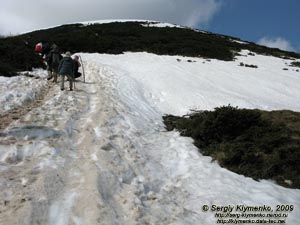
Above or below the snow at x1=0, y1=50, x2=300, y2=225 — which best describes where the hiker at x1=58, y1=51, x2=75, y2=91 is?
above

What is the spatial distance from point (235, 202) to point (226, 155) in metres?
2.61

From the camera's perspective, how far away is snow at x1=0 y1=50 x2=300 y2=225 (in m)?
5.93

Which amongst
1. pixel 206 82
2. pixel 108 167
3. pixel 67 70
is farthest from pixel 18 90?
pixel 206 82

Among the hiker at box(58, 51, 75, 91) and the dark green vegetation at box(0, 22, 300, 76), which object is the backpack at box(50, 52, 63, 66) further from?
the dark green vegetation at box(0, 22, 300, 76)

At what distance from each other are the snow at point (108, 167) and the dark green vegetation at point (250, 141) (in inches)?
14.3

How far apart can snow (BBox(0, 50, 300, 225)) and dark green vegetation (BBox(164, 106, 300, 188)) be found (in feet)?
1.19

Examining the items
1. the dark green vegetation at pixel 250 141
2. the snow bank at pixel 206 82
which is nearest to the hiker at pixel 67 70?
the snow bank at pixel 206 82

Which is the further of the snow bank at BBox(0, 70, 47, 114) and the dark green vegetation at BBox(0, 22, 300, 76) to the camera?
the dark green vegetation at BBox(0, 22, 300, 76)

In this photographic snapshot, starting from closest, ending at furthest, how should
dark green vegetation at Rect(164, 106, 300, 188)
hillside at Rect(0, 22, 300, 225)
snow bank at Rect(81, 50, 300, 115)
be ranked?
hillside at Rect(0, 22, 300, 225), dark green vegetation at Rect(164, 106, 300, 188), snow bank at Rect(81, 50, 300, 115)

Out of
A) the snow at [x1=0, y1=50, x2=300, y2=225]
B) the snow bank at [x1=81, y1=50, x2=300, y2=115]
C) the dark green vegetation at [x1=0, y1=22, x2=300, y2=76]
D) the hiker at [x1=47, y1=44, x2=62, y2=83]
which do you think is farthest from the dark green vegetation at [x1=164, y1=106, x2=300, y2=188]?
the dark green vegetation at [x1=0, y1=22, x2=300, y2=76]

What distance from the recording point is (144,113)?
13820mm

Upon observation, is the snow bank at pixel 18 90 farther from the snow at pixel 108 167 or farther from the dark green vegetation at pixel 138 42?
the dark green vegetation at pixel 138 42

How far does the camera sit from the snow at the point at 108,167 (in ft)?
19.4

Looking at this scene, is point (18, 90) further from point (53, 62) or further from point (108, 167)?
point (108, 167)
